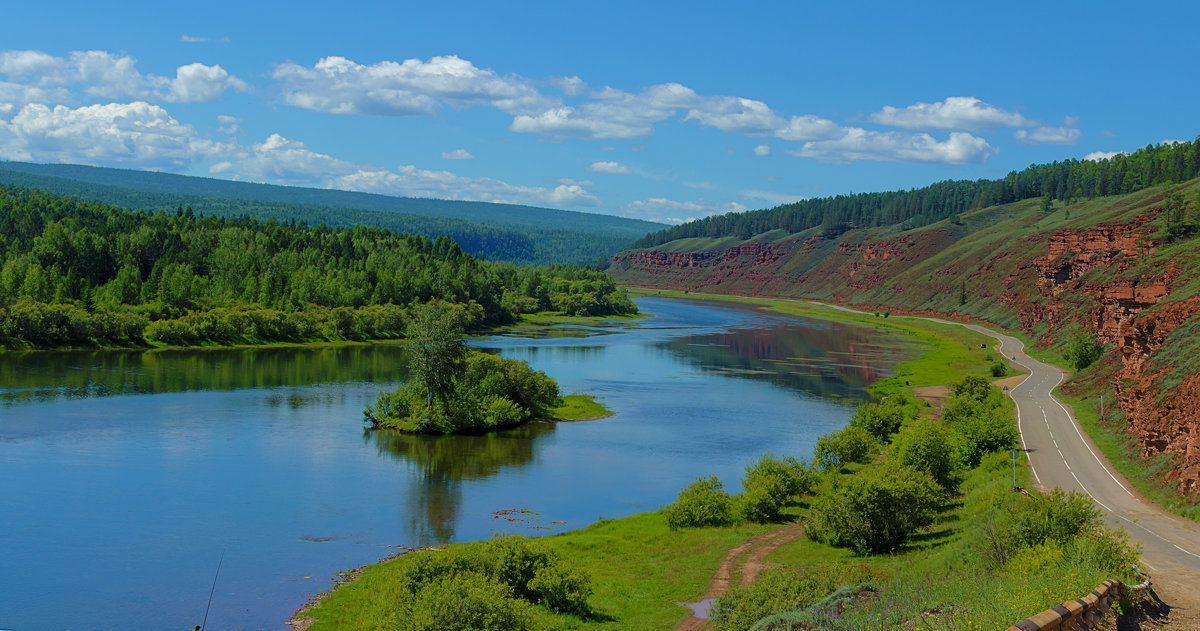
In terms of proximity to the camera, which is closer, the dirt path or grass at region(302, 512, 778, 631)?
grass at region(302, 512, 778, 631)

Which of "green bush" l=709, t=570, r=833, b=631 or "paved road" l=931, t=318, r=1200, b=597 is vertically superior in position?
"paved road" l=931, t=318, r=1200, b=597

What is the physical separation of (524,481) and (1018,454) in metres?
27.8

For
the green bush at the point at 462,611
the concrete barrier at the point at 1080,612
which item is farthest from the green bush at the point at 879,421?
the concrete barrier at the point at 1080,612

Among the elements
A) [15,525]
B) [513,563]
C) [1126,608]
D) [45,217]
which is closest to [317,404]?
[15,525]

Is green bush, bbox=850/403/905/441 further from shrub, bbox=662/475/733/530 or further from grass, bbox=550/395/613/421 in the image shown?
shrub, bbox=662/475/733/530

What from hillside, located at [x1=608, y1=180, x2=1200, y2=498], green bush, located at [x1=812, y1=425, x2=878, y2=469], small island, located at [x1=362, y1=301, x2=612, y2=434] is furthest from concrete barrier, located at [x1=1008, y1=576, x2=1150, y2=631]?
small island, located at [x1=362, y1=301, x2=612, y2=434]

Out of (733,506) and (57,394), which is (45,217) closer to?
(57,394)

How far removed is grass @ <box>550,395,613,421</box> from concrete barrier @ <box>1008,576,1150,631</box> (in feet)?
187

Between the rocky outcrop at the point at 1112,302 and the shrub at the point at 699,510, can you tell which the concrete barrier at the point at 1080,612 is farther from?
the shrub at the point at 699,510

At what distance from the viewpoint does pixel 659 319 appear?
636 ft

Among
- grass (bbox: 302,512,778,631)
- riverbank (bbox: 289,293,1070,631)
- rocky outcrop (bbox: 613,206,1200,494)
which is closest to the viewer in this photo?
grass (bbox: 302,512,778,631)

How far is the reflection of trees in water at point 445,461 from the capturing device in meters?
46.4

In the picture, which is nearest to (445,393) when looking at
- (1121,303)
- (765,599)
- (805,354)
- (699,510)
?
(699,510)

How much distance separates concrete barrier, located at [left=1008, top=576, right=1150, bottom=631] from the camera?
54.2 feet
